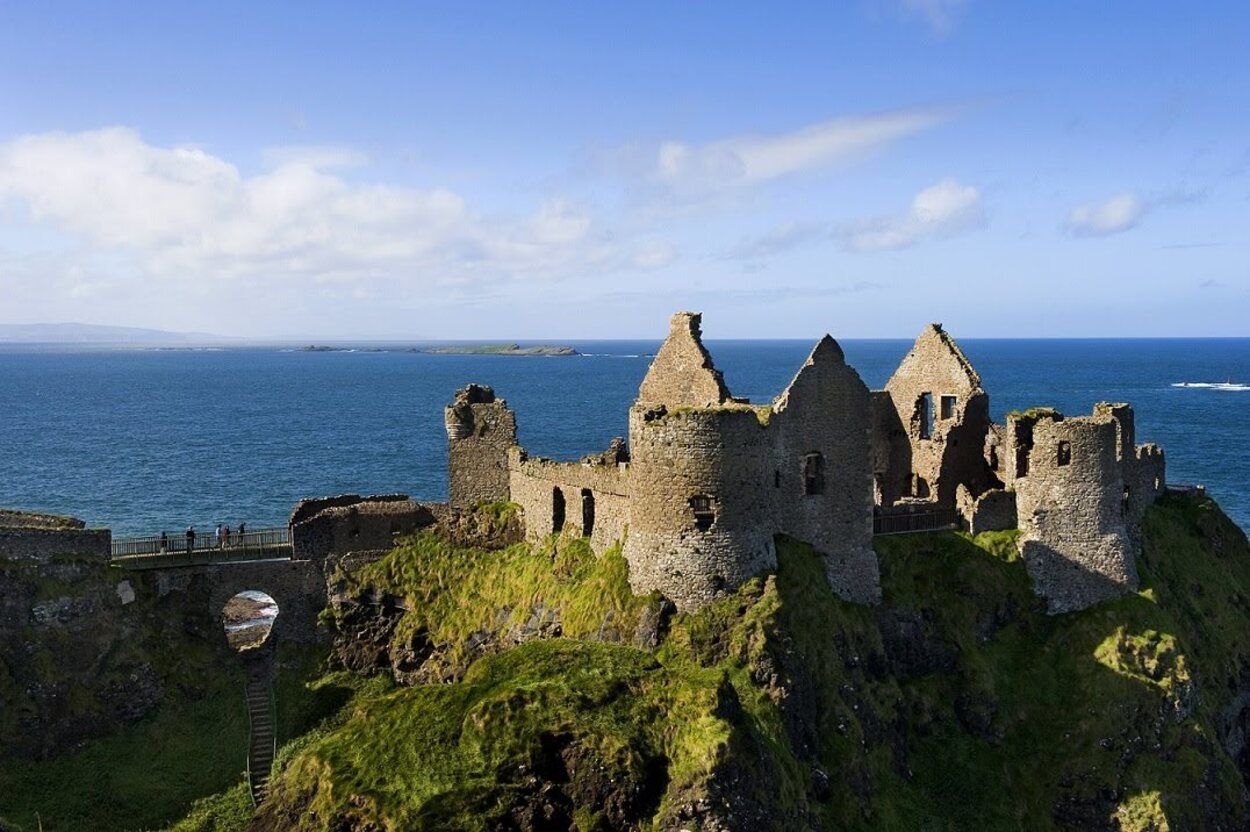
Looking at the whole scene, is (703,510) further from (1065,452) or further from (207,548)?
(207,548)

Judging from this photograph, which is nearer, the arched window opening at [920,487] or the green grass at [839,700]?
the green grass at [839,700]

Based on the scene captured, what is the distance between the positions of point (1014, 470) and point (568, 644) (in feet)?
64.1

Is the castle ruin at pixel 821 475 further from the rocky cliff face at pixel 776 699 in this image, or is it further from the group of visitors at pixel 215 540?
the group of visitors at pixel 215 540

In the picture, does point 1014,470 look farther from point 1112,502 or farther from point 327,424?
point 327,424

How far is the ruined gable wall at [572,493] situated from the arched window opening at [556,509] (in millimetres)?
61

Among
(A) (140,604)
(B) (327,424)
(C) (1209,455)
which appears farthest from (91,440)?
(C) (1209,455)

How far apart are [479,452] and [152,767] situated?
55.5ft

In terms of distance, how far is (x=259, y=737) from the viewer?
38.1m

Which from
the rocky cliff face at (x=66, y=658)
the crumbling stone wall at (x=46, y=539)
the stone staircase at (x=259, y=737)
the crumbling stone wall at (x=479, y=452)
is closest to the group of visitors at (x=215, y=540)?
the crumbling stone wall at (x=46, y=539)

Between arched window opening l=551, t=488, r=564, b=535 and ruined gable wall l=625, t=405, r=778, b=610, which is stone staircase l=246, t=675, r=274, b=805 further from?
ruined gable wall l=625, t=405, r=778, b=610

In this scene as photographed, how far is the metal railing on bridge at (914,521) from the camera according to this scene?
136 feet

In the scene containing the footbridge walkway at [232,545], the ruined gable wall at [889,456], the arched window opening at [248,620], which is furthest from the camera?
the ruined gable wall at [889,456]

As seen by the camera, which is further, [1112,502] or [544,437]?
[544,437]

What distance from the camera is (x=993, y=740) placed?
3753cm
